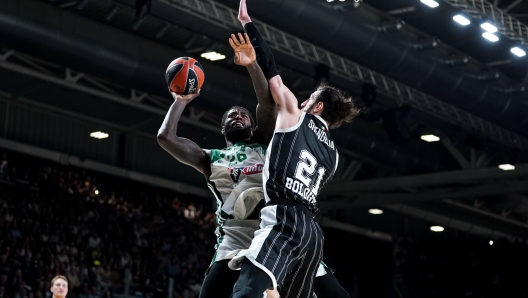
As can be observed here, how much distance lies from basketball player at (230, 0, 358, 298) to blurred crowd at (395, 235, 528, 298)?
26181mm

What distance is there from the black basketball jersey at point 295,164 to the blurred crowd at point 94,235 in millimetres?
13538

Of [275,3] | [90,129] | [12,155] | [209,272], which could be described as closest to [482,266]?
[90,129]

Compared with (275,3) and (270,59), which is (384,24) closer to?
(275,3)

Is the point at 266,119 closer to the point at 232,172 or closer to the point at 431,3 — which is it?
the point at 232,172

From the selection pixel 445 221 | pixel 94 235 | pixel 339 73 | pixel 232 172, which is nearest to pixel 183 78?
pixel 232 172

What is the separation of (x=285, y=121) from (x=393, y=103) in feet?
60.0

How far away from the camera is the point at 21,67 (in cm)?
2284

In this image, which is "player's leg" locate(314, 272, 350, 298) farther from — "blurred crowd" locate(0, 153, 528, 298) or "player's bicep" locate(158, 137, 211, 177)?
"blurred crowd" locate(0, 153, 528, 298)

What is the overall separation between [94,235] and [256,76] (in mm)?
18991

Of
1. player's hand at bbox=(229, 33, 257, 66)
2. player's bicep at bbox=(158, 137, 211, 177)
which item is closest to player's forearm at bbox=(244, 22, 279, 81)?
player's hand at bbox=(229, 33, 257, 66)

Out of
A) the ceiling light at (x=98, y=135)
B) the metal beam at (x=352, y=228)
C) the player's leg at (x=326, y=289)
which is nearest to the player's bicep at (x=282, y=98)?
the player's leg at (x=326, y=289)

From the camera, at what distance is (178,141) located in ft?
23.5

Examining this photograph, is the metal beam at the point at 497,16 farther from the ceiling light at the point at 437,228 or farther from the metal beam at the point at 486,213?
the ceiling light at the point at 437,228

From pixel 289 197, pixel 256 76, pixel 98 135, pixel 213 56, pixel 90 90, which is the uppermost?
pixel 98 135
